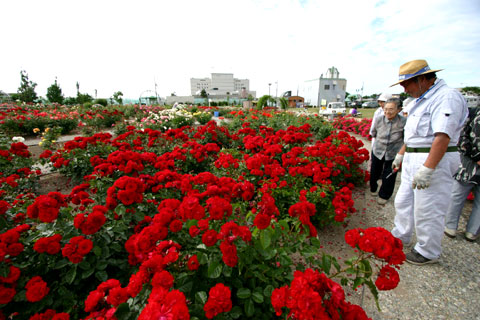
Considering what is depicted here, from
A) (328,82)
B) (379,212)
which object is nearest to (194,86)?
(328,82)

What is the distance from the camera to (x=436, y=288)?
77.6 inches

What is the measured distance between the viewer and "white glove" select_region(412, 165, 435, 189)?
2.03m

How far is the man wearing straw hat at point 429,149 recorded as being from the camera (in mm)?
1951

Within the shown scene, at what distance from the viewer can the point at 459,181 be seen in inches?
106

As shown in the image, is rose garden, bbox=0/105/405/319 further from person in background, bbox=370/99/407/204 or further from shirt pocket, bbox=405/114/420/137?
person in background, bbox=370/99/407/204

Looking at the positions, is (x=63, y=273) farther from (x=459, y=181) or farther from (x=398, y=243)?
(x=459, y=181)

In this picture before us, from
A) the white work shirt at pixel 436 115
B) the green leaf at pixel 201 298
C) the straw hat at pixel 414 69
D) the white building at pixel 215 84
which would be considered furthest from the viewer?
the white building at pixel 215 84

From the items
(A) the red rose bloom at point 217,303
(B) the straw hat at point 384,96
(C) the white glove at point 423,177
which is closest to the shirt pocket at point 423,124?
(C) the white glove at point 423,177

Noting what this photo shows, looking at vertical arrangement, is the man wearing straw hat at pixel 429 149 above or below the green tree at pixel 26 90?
below

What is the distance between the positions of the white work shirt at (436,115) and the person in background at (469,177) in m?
0.81

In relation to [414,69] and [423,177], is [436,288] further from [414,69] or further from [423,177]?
[414,69]

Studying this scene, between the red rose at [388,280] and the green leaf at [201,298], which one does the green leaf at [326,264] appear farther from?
the green leaf at [201,298]

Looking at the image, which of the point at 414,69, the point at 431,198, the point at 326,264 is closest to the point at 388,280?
the point at 326,264

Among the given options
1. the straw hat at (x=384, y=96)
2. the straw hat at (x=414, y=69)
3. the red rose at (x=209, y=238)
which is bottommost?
the red rose at (x=209, y=238)
